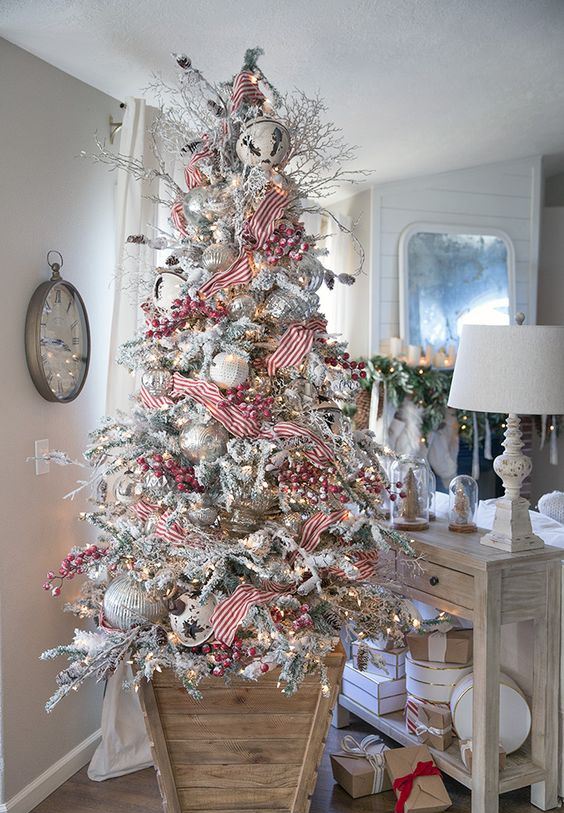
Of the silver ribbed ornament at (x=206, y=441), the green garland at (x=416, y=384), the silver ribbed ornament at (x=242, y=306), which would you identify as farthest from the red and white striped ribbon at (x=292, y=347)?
the green garland at (x=416, y=384)

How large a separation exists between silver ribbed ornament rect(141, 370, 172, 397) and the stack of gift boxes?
0.99 metres

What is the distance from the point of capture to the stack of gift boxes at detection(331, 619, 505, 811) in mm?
2434

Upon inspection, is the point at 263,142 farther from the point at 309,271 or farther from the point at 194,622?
the point at 194,622

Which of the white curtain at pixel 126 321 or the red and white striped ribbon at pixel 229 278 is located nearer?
the red and white striped ribbon at pixel 229 278

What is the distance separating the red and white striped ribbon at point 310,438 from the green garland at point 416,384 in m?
2.16

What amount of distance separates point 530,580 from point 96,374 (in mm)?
1657

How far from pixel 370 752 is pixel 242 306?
159 centimetres

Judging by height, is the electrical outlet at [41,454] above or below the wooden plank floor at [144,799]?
above

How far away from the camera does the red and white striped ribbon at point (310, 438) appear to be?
2.11 meters

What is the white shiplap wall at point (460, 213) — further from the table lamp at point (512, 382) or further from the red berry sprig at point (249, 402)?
the red berry sprig at point (249, 402)

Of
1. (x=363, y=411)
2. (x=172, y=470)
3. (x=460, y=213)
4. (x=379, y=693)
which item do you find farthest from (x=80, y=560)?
(x=460, y=213)

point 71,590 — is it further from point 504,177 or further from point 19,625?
point 504,177

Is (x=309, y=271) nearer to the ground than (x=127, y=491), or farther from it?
farther from it

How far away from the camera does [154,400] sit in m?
2.26
